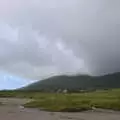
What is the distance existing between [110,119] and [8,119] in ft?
36.3

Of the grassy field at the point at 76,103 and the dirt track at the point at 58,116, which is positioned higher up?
the grassy field at the point at 76,103

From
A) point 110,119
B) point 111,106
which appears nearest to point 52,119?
point 110,119

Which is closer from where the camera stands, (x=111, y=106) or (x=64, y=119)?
(x=64, y=119)

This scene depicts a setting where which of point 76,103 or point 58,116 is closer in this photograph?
point 58,116

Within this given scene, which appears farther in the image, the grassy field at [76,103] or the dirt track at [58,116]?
the grassy field at [76,103]

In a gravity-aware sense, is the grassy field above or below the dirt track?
above

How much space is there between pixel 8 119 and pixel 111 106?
1159 inches

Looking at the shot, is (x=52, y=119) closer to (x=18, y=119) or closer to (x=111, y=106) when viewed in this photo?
(x=18, y=119)

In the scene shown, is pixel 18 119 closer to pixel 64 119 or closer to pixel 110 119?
pixel 64 119

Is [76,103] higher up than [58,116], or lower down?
higher up

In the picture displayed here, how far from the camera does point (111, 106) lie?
192 ft

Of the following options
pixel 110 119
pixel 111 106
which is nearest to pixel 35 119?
pixel 110 119

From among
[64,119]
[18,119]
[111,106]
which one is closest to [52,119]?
[64,119]

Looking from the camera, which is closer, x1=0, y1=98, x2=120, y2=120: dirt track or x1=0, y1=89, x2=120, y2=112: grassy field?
x1=0, y1=98, x2=120, y2=120: dirt track
